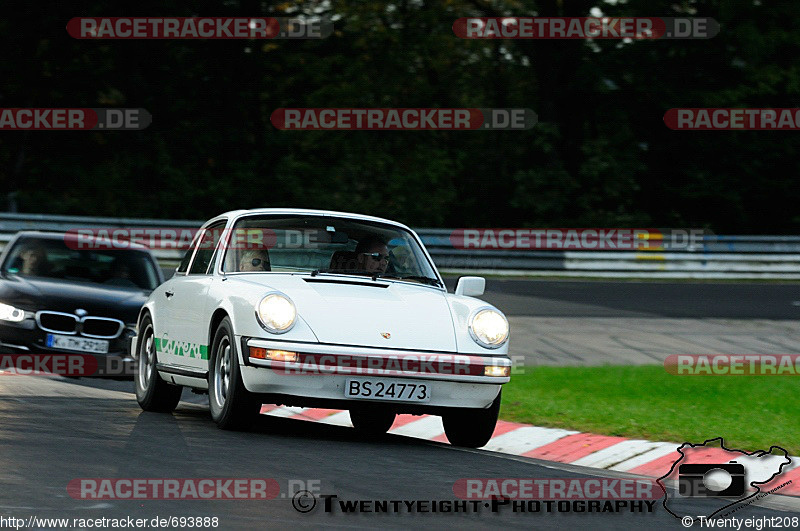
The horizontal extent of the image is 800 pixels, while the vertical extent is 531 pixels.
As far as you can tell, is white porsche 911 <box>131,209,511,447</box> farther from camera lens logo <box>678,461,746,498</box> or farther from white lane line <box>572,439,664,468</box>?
camera lens logo <box>678,461,746,498</box>

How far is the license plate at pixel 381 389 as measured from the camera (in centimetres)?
872

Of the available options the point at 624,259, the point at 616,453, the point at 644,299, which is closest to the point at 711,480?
the point at 616,453

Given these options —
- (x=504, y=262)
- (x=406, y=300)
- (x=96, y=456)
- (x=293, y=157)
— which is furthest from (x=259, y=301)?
(x=293, y=157)

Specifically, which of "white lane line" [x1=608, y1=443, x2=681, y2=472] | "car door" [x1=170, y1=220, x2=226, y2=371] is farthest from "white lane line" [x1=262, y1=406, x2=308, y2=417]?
"white lane line" [x1=608, y1=443, x2=681, y2=472]

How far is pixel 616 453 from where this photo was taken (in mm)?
9102

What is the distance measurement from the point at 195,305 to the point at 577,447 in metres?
2.84

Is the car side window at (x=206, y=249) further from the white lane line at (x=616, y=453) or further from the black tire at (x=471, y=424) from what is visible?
the white lane line at (x=616, y=453)

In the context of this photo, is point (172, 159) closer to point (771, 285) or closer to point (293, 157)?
point (293, 157)

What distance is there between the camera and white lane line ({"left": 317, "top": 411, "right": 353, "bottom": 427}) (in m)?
10.9

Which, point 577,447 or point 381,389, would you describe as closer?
point 381,389

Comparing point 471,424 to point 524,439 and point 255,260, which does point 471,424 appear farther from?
point 255,260

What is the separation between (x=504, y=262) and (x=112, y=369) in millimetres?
17617

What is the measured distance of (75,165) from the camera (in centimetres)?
3572

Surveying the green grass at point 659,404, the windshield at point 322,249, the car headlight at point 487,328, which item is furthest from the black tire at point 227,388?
the green grass at point 659,404
